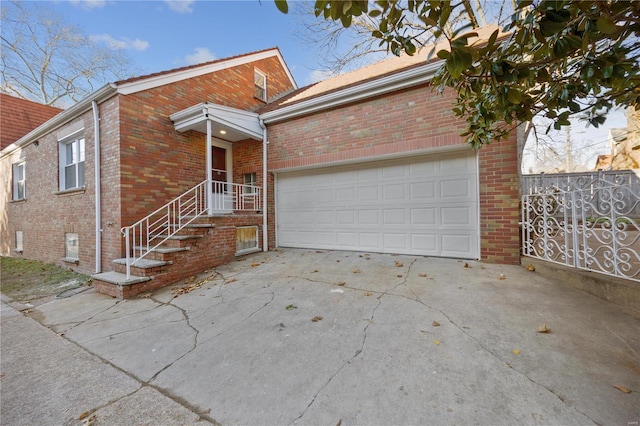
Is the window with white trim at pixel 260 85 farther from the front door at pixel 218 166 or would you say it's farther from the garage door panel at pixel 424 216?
the garage door panel at pixel 424 216

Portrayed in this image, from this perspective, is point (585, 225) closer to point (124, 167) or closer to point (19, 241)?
point (124, 167)

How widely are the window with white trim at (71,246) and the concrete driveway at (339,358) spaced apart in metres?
3.69

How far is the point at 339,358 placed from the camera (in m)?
2.23

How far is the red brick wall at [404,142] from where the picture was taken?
4.69 meters

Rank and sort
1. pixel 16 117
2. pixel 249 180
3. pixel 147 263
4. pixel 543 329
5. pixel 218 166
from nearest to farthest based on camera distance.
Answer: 1. pixel 543 329
2. pixel 147 263
3. pixel 218 166
4. pixel 249 180
5. pixel 16 117

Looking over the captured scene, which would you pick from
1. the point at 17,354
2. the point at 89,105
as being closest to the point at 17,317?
the point at 17,354

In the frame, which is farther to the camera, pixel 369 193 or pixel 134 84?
pixel 369 193

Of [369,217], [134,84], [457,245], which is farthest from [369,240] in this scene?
[134,84]

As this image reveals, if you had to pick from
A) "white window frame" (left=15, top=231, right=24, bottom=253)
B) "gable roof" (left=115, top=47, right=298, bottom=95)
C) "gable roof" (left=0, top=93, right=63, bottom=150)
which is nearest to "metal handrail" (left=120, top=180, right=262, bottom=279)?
"gable roof" (left=115, top=47, right=298, bottom=95)

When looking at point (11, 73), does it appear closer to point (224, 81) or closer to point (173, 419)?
point (224, 81)

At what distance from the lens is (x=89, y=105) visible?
6.12 metres

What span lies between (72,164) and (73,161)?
0.09 m

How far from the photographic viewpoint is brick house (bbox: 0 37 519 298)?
5043mm

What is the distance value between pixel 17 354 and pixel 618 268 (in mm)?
7233
